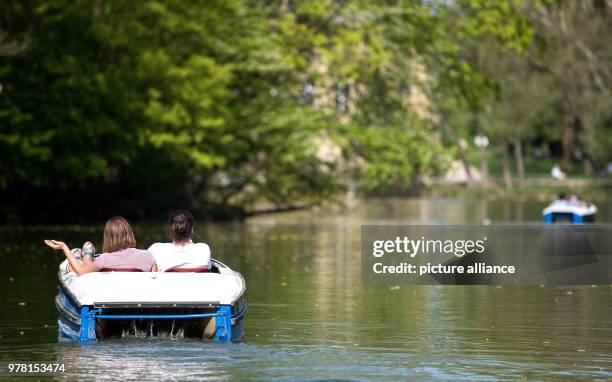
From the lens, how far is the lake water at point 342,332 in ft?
50.2

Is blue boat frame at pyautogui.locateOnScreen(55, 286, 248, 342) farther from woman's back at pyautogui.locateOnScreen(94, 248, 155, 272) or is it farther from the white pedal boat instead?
woman's back at pyautogui.locateOnScreen(94, 248, 155, 272)

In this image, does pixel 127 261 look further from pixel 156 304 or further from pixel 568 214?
pixel 568 214

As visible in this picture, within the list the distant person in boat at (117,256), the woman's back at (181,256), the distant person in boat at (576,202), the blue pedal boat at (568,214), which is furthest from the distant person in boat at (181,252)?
the distant person in boat at (576,202)

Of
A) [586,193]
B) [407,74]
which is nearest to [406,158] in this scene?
[407,74]

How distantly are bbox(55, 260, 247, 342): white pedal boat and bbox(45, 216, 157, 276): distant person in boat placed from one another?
0.64 meters

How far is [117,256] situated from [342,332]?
3204 mm

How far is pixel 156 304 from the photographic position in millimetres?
16406

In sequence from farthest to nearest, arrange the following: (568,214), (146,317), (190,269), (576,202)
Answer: (576,202)
(568,214)
(190,269)
(146,317)

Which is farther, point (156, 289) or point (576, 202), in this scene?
point (576, 202)

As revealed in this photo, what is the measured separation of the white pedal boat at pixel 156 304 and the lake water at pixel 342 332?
21 cm

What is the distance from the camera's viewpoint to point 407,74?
52719mm

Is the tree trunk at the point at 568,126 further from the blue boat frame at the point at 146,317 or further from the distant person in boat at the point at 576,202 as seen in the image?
the blue boat frame at the point at 146,317

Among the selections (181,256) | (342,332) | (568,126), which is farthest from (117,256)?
(568,126)

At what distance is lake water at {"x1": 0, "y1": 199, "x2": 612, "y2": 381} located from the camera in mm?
15297
